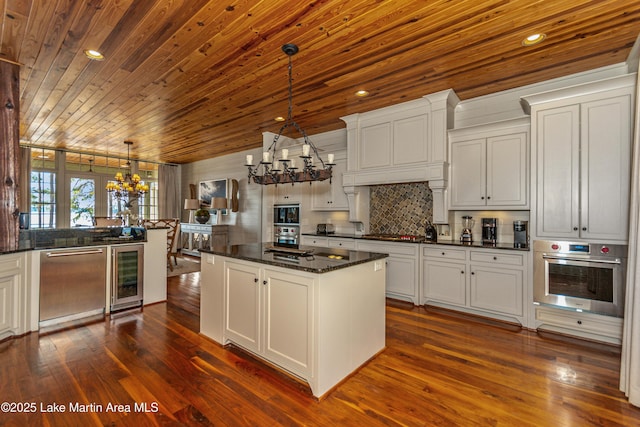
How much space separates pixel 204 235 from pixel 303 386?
6224 millimetres

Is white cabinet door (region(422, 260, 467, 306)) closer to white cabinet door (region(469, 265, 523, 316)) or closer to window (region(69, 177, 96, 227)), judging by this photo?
white cabinet door (region(469, 265, 523, 316))

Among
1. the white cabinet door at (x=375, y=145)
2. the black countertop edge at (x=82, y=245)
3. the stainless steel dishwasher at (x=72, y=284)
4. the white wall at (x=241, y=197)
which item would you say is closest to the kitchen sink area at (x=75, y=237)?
the black countertop edge at (x=82, y=245)

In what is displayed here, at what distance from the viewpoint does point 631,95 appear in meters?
2.72

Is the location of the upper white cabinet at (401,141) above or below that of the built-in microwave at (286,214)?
above

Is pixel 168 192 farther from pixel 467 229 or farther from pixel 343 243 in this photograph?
pixel 467 229

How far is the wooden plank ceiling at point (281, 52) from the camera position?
2.19m

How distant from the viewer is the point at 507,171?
3.54m

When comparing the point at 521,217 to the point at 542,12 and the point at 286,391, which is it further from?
the point at 286,391

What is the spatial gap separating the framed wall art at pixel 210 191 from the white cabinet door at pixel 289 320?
5.78m

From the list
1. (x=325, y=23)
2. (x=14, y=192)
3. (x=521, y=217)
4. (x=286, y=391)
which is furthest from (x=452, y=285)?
(x=14, y=192)

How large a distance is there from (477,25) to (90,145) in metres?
7.75

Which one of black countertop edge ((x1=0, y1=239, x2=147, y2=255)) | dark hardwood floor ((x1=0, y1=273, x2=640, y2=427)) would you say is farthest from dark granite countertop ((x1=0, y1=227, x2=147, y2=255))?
dark hardwood floor ((x1=0, y1=273, x2=640, y2=427))

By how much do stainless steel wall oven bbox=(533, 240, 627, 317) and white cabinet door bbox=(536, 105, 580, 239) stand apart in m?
0.18

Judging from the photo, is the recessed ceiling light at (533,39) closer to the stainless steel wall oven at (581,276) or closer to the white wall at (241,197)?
the stainless steel wall oven at (581,276)
